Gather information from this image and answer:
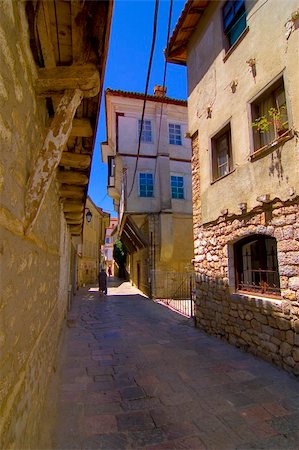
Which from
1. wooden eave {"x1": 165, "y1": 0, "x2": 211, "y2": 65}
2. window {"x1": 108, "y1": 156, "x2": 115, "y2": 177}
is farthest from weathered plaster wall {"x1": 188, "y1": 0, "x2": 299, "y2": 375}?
window {"x1": 108, "y1": 156, "x2": 115, "y2": 177}

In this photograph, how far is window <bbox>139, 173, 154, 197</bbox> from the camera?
14.1 m

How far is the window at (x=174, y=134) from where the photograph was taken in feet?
49.0

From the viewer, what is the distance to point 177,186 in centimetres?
1454

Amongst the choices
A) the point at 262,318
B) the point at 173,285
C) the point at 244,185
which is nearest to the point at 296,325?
the point at 262,318

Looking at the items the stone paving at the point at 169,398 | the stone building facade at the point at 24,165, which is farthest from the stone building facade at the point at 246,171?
the stone building facade at the point at 24,165

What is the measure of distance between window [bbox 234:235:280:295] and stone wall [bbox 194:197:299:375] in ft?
0.51

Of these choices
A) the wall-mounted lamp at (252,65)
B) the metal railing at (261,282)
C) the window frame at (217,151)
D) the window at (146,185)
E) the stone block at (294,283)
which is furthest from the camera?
the window at (146,185)

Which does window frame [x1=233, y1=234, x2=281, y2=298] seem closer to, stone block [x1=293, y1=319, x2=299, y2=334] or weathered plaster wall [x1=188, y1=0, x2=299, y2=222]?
stone block [x1=293, y1=319, x2=299, y2=334]

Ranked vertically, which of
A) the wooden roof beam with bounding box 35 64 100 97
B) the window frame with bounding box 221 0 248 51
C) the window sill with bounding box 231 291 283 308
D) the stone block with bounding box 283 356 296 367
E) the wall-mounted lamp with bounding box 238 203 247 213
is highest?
the window frame with bounding box 221 0 248 51

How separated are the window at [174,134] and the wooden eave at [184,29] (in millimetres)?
6133

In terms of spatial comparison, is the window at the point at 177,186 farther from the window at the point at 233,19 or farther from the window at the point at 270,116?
the window at the point at 270,116

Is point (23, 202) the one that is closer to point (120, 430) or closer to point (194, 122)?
point (120, 430)

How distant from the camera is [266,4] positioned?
A: 199 inches

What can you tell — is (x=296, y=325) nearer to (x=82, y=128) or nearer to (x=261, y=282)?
(x=261, y=282)
